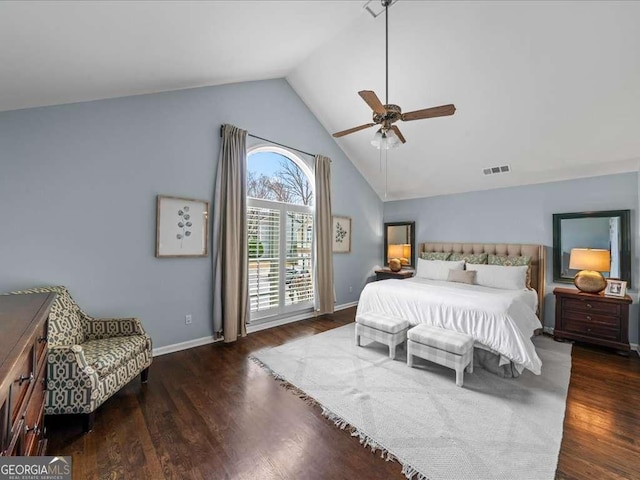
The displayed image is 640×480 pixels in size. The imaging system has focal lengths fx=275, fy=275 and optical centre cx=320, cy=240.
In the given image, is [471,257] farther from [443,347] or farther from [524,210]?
[443,347]

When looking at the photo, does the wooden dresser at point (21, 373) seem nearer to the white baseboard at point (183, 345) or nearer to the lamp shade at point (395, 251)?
the white baseboard at point (183, 345)

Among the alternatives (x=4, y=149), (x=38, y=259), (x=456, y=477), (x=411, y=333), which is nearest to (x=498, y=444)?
(x=456, y=477)

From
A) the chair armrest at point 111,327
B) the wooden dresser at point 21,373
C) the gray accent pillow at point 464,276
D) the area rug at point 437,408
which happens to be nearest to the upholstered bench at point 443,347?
the area rug at point 437,408

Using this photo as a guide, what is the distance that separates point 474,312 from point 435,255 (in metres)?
2.62

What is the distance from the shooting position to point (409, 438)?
1.97 meters

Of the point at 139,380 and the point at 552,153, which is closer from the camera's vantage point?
the point at 139,380

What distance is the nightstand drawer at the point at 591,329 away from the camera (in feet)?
11.4

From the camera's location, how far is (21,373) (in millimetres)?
1140

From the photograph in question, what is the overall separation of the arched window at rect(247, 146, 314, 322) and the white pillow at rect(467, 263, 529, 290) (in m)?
2.85

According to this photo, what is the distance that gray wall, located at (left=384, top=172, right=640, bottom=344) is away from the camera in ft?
12.5

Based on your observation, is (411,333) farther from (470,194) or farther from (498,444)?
(470,194)

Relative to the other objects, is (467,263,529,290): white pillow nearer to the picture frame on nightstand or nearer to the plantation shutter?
the picture frame on nightstand

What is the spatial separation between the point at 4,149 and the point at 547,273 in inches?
268

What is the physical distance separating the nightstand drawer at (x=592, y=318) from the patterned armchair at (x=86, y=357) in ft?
17.1
